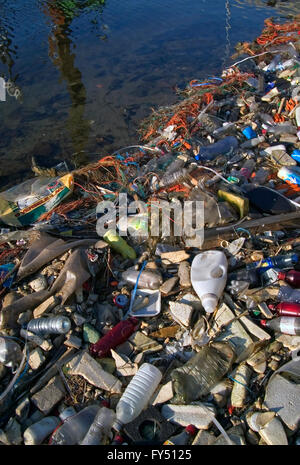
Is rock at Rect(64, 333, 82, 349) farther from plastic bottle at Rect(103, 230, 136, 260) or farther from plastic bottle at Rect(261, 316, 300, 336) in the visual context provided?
plastic bottle at Rect(261, 316, 300, 336)

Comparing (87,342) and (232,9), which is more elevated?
(232,9)

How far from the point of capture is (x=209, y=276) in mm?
2998

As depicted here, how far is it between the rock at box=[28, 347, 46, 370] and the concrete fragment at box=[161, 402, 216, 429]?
0.97m

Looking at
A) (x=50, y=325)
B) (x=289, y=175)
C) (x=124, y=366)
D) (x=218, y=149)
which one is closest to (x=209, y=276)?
(x=124, y=366)

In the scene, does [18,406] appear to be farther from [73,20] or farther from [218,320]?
[73,20]

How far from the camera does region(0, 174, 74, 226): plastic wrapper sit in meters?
4.40

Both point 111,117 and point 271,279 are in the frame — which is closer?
point 271,279

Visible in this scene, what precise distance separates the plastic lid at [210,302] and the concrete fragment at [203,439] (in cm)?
87

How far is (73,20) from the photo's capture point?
9609 mm

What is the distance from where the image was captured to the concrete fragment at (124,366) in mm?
2566

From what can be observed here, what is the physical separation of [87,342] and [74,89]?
241 inches

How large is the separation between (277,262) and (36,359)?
217 centimetres

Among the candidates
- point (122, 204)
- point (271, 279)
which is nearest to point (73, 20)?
point (122, 204)
